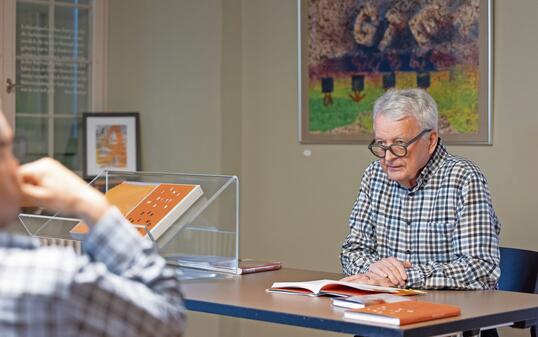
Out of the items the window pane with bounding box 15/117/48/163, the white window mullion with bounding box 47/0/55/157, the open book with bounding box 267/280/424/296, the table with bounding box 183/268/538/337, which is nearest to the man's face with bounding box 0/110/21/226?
the table with bounding box 183/268/538/337

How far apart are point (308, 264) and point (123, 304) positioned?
395 cm

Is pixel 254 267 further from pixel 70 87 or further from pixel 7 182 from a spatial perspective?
pixel 70 87

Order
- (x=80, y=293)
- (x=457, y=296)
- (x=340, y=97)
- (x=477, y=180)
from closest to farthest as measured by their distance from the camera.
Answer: (x=80, y=293)
(x=457, y=296)
(x=477, y=180)
(x=340, y=97)

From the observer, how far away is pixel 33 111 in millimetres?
5410

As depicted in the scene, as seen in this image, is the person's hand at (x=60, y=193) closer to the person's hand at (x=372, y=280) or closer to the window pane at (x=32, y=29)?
the person's hand at (x=372, y=280)

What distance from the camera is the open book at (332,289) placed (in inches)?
111

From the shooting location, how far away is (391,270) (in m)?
3.15

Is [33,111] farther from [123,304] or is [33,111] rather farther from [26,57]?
[123,304]

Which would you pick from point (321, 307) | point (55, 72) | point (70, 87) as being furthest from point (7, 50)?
point (321, 307)

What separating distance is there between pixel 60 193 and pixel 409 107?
6.78 feet

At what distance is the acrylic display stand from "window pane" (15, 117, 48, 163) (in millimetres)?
2048

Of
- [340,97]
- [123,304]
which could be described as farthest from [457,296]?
[340,97]

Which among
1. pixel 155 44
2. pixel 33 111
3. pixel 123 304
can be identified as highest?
pixel 155 44

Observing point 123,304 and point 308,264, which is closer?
point 123,304
